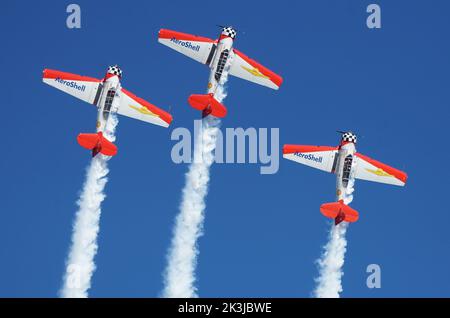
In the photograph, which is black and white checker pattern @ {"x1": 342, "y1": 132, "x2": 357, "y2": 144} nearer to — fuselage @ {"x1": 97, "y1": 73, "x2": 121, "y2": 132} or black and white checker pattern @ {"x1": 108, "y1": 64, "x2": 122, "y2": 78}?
fuselage @ {"x1": 97, "y1": 73, "x2": 121, "y2": 132}

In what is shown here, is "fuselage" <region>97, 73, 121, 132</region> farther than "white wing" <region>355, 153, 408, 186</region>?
No

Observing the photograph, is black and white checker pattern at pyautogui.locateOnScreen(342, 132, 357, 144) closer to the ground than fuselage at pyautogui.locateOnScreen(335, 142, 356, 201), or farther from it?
farther from it

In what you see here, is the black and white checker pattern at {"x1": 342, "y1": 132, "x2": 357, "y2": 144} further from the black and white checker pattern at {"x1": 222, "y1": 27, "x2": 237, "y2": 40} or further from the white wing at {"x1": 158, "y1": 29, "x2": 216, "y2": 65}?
the white wing at {"x1": 158, "y1": 29, "x2": 216, "y2": 65}

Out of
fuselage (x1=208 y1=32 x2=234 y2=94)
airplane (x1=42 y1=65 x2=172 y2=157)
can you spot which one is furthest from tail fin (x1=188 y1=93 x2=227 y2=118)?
airplane (x1=42 y1=65 x2=172 y2=157)

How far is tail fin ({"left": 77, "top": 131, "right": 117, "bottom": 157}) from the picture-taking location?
50.9m

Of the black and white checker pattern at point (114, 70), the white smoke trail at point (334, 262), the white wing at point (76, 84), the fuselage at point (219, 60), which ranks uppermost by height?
the fuselage at point (219, 60)

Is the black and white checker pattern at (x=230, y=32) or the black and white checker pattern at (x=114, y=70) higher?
the black and white checker pattern at (x=230, y=32)

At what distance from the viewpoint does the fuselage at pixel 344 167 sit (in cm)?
5347

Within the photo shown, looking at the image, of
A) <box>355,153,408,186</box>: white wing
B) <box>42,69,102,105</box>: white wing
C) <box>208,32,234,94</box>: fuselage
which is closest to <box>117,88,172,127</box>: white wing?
<box>42,69,102,105</box>: white wing

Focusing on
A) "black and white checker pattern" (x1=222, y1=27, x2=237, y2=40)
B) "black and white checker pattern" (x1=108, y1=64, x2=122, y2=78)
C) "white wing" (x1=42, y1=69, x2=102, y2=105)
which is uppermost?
"black and white checker pattern" (x1=222, y1=27, x2=237, y2=40)

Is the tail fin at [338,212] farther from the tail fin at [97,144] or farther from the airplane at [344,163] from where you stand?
the tail fin at [97,144]

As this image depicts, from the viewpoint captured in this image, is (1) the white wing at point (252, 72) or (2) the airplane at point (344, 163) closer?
(2) the airplane at point (344, 163)

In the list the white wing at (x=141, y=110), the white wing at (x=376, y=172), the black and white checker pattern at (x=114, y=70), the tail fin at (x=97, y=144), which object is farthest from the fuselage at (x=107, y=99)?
the white wing at (x=376, y=172)
